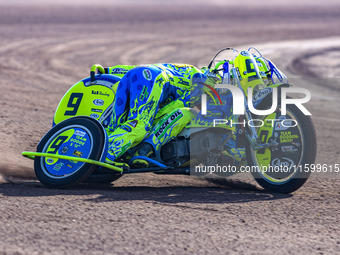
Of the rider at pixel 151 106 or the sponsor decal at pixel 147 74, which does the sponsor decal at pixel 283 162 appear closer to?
the rider at pixel 151 106

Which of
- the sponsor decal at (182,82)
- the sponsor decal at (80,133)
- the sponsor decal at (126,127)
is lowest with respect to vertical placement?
the sponsor decal at (80,133)

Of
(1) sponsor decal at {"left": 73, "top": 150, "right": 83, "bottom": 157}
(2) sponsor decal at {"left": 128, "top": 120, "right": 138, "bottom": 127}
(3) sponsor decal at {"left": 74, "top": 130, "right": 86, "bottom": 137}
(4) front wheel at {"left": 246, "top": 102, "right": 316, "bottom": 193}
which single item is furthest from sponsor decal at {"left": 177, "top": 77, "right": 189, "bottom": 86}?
(1) sponsor decal at {"left": 73, "top": 150, "right": 83, "bottom": 157}

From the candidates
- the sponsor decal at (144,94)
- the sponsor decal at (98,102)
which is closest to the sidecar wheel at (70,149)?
the sponsor decal at (144,94)

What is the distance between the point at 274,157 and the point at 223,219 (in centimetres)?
133

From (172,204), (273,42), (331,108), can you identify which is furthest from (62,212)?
(273,42)

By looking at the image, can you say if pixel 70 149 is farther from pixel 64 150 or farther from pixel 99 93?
pixel 99 93

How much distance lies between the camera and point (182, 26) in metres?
31.5

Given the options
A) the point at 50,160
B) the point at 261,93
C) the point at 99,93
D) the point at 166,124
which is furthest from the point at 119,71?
the point at 261,93

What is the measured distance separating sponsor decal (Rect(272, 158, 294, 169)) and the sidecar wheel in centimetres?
173

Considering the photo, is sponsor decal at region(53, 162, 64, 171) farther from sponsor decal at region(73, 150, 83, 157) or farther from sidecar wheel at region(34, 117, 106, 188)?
sponsor decal at region(73, 150, 83, 157)

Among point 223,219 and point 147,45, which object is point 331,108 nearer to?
point 223,219

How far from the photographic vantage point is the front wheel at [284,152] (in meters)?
6.01

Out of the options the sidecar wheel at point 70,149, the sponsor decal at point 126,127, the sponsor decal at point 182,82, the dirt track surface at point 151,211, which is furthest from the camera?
the sponsor decal at point 182,82

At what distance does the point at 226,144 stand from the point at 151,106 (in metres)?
0.86
